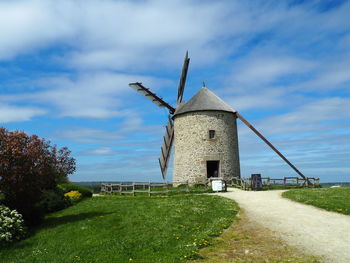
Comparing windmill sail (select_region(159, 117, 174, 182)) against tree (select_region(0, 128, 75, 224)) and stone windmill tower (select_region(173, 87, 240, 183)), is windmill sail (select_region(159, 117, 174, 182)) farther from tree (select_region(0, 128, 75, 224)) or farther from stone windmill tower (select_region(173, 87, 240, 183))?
tree (select_region(0, 128, 75, 224))

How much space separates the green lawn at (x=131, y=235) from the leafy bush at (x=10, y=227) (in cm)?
58

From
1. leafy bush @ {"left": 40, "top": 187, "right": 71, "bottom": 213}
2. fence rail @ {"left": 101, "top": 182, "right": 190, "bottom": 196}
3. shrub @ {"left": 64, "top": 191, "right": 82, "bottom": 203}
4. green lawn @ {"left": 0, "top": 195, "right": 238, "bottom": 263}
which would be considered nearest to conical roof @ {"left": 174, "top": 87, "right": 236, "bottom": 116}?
fence rail @ {"left": 101, "top": 182, "right": 190, "bottom": 196}

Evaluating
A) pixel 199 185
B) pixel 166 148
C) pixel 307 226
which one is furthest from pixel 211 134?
pixel 307 226

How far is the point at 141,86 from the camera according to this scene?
30.1 m

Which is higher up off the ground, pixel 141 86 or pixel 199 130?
pixel 141 86

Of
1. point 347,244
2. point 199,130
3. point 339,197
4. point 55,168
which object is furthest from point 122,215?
point 199,130

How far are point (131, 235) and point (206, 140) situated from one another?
16677 millimetres

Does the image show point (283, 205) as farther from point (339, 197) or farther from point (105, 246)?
point (105, 246)

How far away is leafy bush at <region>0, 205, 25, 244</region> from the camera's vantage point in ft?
40.8

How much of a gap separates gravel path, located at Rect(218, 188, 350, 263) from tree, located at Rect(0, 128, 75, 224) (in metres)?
10.2

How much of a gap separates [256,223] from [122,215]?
22.4ft

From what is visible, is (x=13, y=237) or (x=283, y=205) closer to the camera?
(x=13, y=237)

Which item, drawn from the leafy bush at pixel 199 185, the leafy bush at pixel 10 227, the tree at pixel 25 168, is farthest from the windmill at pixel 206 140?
the leafy bush at pixel 10 227

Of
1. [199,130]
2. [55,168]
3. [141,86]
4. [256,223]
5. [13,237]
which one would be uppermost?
[141,86]
